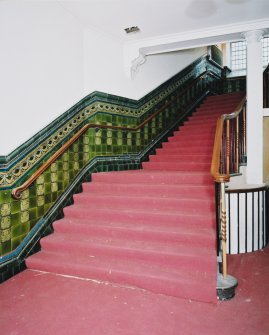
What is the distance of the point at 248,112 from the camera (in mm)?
3859

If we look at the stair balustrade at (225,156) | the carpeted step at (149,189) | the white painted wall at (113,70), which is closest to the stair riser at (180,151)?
the stair balustrade at (225,156)

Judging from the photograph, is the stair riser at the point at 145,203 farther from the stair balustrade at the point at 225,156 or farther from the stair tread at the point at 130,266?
the stair tread at the point at 130,266

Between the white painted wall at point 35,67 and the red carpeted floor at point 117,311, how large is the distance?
4.60ft

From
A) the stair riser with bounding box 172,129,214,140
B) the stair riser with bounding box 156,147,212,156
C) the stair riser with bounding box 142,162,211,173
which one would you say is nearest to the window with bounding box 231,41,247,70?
the stair riser with bounding box 172,129,214,140

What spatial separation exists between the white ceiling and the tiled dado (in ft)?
3.38

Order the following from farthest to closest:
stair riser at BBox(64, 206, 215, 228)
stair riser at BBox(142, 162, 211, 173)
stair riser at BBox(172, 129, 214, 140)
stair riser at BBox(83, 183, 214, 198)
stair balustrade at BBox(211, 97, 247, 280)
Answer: stair riser at BBox(172, 129, 214, 140), stair riser at BBox(142, 162, 211, 173), stair riser at BBox(83, 183, 214, 198), stair riser at BBox(64, 206, 215, 228), stair balustrade at BBox(211, 97, 247, 280)

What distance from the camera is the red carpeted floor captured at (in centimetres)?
194

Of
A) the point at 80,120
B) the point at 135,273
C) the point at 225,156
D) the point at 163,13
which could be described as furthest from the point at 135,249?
the point at 163,13

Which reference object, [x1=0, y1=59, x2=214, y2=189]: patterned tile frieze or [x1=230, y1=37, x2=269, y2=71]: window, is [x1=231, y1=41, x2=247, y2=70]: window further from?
[x1=0, y1=59, x2=214, y2=189]: patterned tile frieze

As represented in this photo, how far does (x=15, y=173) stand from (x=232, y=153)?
2.69m

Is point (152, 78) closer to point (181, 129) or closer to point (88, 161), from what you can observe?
point (181, 129)

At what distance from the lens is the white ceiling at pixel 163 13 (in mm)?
3299

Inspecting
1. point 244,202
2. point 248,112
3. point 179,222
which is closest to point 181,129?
point 248,112

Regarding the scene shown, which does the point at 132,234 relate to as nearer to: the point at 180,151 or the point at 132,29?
the point at 180,151
